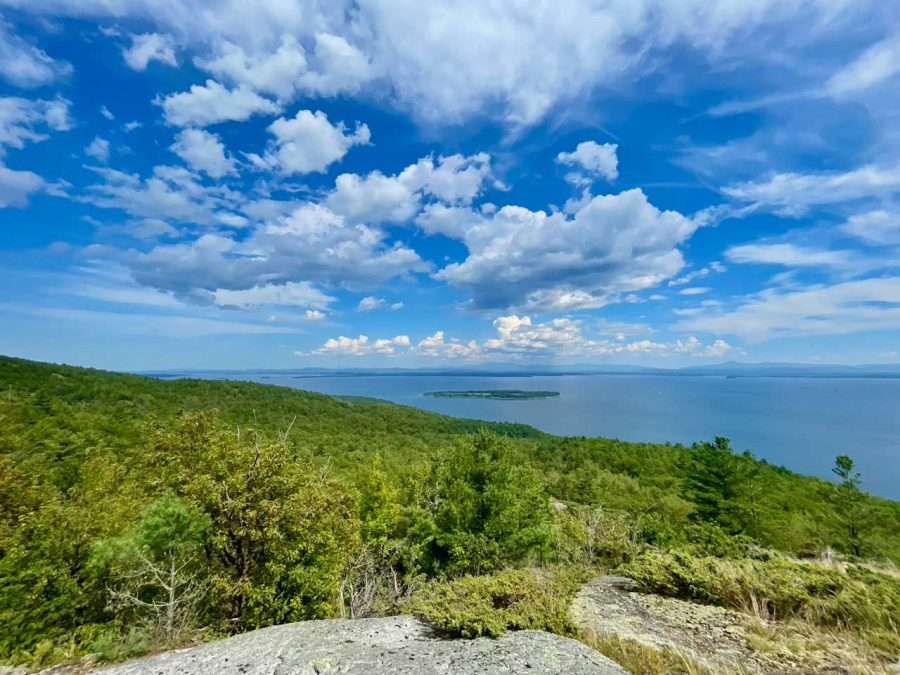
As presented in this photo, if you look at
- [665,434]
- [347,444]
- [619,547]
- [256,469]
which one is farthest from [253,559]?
[665,434]

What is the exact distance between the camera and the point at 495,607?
6102mm

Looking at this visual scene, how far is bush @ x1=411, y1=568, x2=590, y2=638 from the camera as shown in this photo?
18.1 ft

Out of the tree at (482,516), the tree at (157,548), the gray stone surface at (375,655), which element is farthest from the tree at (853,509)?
the tree at (157,548)

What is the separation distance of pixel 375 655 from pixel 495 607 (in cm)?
194

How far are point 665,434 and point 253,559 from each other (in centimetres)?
10929

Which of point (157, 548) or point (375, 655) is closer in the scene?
point (375, 655)

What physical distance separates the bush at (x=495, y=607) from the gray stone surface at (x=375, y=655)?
202mm

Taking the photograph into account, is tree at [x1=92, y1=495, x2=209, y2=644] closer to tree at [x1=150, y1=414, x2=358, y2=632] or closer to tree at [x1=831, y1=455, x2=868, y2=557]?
tree at [x1=150, y1=414, x2=358, y2=632]

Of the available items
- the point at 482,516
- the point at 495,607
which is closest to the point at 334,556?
the point at 495,607

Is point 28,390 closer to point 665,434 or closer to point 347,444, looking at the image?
point 347,444

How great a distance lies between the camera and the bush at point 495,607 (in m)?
5.51

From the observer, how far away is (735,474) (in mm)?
25969

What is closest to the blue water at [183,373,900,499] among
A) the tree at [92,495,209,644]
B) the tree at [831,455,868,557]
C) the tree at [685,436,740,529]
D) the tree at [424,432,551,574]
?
the tree at [831,455,868,557]

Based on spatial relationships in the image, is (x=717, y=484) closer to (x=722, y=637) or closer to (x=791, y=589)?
(x=791, y=589)
